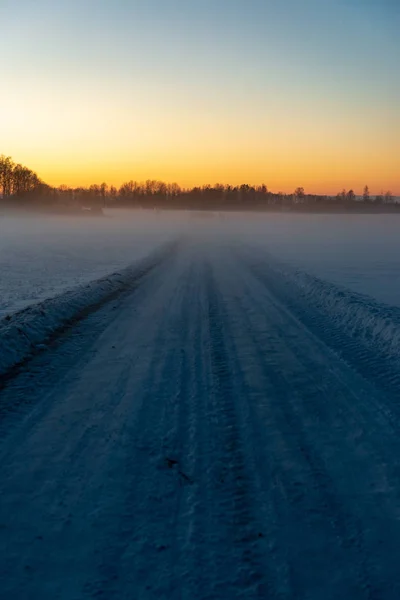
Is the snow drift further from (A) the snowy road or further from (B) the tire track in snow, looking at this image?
(B) the tire track in snow

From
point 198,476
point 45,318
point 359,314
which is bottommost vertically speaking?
point 198,476

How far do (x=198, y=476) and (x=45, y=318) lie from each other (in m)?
6.35

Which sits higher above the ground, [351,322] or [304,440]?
[351,322]

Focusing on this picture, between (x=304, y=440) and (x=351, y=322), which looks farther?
(x=351, y=322)

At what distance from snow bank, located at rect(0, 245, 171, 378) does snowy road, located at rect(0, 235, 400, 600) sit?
61 centimetres

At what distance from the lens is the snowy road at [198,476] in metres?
2.67

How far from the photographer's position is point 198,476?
3.65m

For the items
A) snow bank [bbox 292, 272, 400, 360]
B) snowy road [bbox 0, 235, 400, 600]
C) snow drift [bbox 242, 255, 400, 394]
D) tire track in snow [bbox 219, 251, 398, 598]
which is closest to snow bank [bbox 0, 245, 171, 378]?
snowy road [bbox 0, 235, 400, 600]

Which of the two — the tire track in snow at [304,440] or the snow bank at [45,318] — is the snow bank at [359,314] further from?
the snow bank at [45,318]

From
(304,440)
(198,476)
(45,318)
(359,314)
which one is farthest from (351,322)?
(198,476)

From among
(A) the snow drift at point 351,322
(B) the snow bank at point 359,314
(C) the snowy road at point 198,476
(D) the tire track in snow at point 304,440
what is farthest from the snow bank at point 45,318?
(B) the snow bank at point 359,314

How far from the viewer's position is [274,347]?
7.43 meters

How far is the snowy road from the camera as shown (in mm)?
2666

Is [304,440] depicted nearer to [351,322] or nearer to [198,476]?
[198,476]
